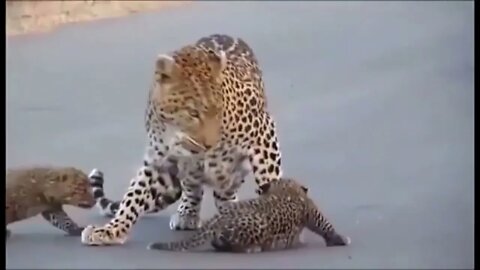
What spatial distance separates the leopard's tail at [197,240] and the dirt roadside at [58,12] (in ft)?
5.45

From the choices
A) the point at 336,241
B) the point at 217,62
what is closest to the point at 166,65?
the point at 217,62

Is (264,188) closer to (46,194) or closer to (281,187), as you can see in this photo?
(281,187)

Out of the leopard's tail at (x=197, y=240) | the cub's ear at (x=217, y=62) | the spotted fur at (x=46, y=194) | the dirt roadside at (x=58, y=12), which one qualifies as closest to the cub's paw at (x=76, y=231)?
the spotted fur at (x=46, y=194)

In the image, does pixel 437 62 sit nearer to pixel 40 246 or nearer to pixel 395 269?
pixel 395 269

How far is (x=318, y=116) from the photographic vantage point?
420cm

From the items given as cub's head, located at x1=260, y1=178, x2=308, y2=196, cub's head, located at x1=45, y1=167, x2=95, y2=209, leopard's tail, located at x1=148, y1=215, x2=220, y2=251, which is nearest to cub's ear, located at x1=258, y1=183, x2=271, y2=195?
cub's head, located at x1=260, y1=178, x2=308, y2=196

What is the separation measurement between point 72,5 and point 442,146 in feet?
6.20

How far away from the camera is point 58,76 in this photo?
14.3 feet

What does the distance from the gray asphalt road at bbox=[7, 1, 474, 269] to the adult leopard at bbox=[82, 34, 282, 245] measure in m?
0.08

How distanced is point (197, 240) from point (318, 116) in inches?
43.4

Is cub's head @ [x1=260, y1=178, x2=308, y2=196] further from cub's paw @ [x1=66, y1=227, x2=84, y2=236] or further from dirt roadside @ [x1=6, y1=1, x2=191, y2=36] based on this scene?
dirt roadside @ [x1=6, y1=1, x2=191, y2=36]

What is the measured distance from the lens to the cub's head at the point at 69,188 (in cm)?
332

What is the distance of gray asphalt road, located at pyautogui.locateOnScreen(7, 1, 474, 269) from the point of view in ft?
10.9

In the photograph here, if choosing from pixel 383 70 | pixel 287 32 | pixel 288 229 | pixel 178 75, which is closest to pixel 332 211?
pixel 288 229
